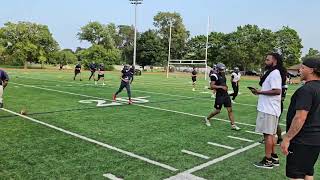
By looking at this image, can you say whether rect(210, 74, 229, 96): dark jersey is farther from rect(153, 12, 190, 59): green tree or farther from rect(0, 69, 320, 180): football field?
rect(153, 12, 190, 59): green tree

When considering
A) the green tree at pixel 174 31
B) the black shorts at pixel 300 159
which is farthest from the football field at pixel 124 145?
the green tree at pixel 174 31

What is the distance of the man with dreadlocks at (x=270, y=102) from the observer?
6324 mm

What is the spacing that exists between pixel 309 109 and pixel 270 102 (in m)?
2.68

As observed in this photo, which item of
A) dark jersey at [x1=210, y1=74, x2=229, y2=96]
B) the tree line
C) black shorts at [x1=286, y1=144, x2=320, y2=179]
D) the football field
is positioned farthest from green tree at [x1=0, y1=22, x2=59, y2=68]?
black shorts at [x1=286, y1=144, x2=320, y2=179]

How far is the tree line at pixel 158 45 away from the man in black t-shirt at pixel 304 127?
66743 millimetres

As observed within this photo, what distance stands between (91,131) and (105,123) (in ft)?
4.01

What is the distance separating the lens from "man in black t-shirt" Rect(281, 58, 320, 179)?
3750mm

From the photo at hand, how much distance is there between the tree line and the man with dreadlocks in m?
64.2

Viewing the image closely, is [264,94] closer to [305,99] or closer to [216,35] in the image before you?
[305,99]

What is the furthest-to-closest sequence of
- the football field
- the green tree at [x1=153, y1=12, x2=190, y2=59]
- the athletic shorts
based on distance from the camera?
the green tree at [x1=153, y1=12, x2=190, y2=59]
the athletic shorts
the football field

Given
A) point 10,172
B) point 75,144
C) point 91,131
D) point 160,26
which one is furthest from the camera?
point 160,26

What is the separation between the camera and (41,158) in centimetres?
632

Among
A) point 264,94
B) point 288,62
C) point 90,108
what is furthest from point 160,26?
point 264,94

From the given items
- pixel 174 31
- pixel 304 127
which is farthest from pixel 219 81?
pixel 174 31
